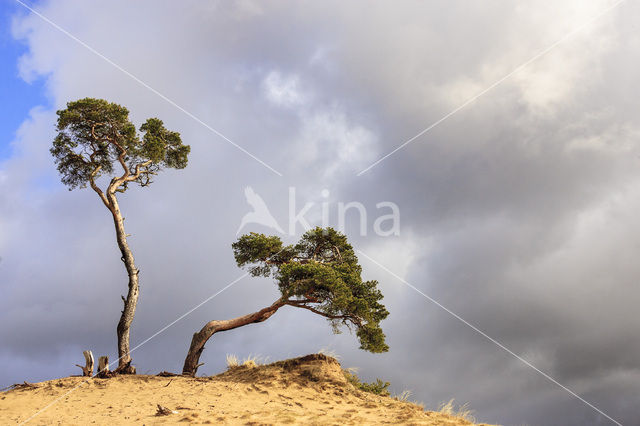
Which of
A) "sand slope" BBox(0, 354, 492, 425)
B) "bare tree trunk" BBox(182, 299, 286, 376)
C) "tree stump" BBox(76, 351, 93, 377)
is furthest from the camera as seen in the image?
"bare tree trunk" BBox(182, 299, 286, 376)

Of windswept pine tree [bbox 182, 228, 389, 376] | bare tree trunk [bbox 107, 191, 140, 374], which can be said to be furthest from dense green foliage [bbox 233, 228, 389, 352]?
bare tree trunk [bbox 107, 191, 140, 374]

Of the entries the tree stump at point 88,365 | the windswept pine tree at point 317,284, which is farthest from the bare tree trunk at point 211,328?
the tree stump at point 88,365

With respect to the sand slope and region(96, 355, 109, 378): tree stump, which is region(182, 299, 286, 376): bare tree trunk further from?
region(96, 355, 109, 378): tree stump

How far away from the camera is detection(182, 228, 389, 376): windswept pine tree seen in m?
17.4

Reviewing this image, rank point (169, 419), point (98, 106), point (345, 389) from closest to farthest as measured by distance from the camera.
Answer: point (169, 419) < point (345, 389) < point (98, 106)

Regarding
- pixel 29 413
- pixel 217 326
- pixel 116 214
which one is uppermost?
pixel 116 214

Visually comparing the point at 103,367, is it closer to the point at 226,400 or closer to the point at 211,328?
the point at 211,328

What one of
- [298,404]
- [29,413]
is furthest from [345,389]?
[29,413]

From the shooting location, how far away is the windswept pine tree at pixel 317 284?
17.4 meters

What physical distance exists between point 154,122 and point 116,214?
16.1ft

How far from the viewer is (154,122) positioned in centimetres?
2183

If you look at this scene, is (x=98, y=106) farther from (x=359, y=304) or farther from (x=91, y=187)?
(x=359, y=304)

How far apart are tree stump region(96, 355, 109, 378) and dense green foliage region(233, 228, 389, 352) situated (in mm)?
6491

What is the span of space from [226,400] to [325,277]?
5465 millimetres
